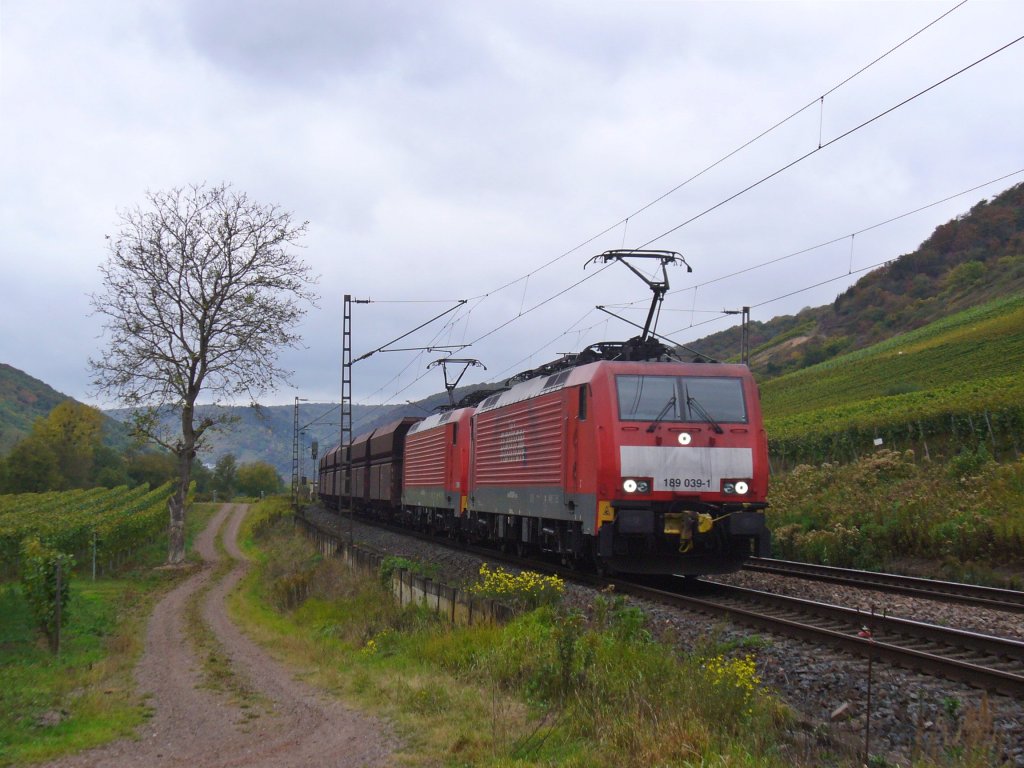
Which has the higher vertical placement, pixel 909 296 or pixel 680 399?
pixel 909 296

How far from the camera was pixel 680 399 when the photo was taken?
14.1 metres

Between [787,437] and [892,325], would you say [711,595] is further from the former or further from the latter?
[892,325]

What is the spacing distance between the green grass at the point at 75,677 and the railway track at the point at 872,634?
6568 mm

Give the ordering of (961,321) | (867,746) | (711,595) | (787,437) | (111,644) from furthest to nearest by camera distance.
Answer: (961,321) < (787,437) < (111,644) < (711,595) < (867,746)

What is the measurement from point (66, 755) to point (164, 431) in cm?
2272

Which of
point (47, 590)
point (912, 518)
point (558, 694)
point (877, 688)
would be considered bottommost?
point (558, 694)

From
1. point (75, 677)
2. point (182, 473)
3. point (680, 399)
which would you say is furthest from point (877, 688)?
point (182, 473)

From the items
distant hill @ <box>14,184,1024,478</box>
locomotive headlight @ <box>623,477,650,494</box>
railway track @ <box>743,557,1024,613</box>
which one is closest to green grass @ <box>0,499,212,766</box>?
locomotive headlight @ <box>623,477,650,494</box>

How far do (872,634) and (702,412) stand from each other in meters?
5.25

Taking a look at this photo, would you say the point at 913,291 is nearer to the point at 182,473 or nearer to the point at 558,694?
the point at 182,473

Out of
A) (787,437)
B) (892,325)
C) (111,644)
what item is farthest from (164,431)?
(892,325)

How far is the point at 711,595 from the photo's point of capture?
44.7 feet

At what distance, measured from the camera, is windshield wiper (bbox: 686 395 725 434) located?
13922 millimetres

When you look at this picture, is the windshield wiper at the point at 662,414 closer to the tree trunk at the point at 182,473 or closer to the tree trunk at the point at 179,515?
the tree trunk at the point at 182,473
